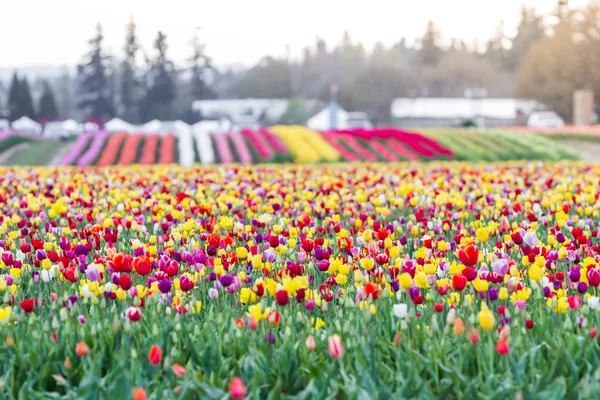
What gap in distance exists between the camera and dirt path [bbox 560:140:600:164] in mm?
29559

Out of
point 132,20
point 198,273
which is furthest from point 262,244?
point 132,20

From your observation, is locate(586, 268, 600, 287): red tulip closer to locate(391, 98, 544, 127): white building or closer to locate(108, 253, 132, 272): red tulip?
locate(108, 253, 132, 272): red tulip

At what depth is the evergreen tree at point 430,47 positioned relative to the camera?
4737 inches

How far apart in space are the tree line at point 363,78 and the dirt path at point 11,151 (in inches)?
1827

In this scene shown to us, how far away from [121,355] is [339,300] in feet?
4.43

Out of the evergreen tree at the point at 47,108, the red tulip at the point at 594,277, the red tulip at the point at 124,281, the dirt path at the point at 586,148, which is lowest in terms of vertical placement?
the evergreen tree at the point at 47,108

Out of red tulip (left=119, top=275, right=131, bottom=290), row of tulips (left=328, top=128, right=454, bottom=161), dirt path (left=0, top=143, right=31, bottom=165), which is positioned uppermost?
red tulip (left=119, top=275, right=131, bottom=290)

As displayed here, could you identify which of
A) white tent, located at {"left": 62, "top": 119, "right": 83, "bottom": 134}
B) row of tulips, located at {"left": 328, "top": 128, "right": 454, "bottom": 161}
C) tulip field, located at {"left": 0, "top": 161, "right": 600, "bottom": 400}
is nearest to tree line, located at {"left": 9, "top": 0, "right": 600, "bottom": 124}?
white tent, located at {"left": 62, "top": 119, "right": 83, "bottom": 134}

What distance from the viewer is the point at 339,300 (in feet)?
14.4

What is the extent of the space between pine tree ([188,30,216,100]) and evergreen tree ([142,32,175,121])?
14.8 ft

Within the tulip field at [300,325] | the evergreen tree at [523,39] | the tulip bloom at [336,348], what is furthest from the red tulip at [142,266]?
the evergreen tree at [523,39]

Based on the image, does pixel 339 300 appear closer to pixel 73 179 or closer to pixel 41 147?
pixel 73 179

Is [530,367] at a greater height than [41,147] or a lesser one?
greater

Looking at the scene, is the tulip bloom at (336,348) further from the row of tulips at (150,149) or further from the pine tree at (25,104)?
the pine tree at (25,104)
